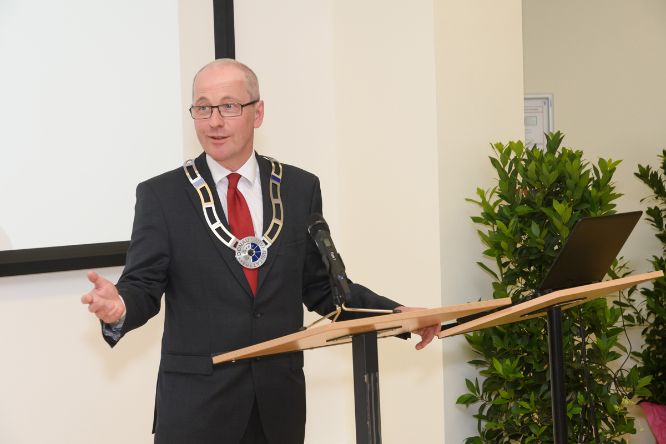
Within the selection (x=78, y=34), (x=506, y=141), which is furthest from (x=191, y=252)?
(x=506, y=141)

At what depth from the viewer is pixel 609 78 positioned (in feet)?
19.1

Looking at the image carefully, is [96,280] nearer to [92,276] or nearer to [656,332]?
[92,276]

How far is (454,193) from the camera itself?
13.3 feet

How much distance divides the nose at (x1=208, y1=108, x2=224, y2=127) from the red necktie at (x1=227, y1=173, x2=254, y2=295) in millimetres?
159

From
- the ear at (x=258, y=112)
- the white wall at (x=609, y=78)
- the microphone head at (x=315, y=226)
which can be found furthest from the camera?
the white wall at (x=609, y=78)

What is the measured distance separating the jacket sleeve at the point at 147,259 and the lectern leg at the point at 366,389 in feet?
1.84

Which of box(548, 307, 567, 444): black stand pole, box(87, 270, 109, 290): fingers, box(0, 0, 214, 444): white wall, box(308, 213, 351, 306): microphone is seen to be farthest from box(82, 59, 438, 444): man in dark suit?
box(0, 0, 214, 444): white wall

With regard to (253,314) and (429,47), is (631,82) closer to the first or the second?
(429,47)

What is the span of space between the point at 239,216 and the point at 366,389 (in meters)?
0.69

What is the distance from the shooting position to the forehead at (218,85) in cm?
260

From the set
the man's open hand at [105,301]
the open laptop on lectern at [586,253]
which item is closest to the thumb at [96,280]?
the man's open hand at [105,301]

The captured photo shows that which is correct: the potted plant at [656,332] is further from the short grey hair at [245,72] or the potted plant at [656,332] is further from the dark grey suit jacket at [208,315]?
the short grey hair at [245,72]

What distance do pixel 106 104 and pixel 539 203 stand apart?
5.82ft

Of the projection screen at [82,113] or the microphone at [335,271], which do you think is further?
the projection screen at [82,113]
